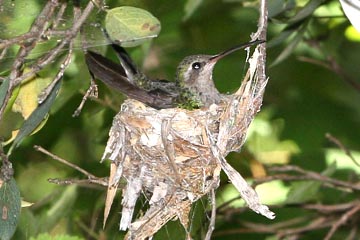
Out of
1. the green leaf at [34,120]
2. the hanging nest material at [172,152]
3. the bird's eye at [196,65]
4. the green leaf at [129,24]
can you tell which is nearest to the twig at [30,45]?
the green leaf at [34,120]

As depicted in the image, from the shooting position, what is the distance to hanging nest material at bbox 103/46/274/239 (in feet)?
11.2

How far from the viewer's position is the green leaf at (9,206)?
314 cm

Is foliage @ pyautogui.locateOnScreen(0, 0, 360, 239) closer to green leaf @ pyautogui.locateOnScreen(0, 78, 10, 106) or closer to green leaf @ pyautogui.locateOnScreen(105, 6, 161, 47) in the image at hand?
green leaf @ pyautogui.locateOnScreen(105, 6, 161, 47)

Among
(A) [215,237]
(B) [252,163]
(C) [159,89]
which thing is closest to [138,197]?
(C) [159,89]

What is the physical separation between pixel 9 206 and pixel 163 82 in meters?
1.42

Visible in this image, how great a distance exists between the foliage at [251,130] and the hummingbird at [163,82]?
97 millimetres

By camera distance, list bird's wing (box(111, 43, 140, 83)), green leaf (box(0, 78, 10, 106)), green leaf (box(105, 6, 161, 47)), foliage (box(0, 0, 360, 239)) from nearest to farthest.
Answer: green leaf (box(0, 78, 10, 106))
green leaf (box(105, 6, 161, 47))
foliage (box(0, 0, 360, 239))
bird's wing (box(111, 43, 140, 83))

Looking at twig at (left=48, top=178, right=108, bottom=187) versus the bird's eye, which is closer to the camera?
twig at (left=48, top=178, right=108, bottom=187)

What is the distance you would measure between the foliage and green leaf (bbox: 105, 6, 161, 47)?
0.17ft

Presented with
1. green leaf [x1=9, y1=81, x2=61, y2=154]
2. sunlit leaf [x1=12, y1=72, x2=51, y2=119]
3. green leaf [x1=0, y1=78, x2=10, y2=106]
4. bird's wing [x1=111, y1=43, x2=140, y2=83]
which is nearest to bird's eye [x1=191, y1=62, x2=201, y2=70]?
bird's wing [x1=111, y1=43, x2=140, y2=83]

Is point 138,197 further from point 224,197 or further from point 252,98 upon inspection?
point 224,197

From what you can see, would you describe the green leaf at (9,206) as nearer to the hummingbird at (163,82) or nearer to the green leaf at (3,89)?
the green leaf at (3,89)

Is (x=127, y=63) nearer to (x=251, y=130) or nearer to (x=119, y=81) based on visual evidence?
(x=119, y=81)

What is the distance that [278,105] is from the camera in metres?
5.48
